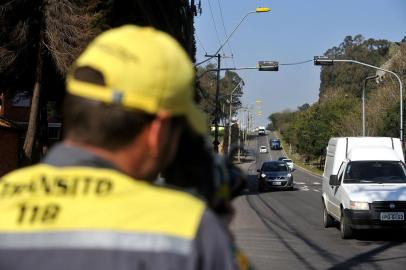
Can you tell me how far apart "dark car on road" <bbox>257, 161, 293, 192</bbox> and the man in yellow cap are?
104ft

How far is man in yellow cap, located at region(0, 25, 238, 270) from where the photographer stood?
4.31ft

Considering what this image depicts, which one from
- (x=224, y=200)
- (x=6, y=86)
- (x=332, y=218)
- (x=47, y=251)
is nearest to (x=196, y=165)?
(x=224, y=200)

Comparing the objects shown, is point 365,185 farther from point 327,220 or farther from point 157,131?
point 157,131

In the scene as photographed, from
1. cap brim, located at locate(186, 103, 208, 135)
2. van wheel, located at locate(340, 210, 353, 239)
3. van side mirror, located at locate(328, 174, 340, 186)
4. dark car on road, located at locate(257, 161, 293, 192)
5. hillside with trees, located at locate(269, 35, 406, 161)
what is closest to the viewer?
cap brim, located at locate(186, 103, 208, 135)

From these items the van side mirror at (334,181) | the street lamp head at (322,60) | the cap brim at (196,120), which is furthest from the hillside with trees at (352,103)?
the cap brim at (196,120)

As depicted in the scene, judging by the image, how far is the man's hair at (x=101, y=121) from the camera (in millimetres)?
1467

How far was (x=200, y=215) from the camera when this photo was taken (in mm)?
1348

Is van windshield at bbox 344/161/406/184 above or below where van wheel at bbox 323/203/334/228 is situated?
above

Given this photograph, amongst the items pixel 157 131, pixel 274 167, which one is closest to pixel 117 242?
pixel 157 131

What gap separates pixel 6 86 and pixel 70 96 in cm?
2214

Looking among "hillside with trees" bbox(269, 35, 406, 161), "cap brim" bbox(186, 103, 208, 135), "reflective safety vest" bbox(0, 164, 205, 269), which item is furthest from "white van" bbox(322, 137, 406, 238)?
"hillside with trees" bbox(269, 35, 406, 161)

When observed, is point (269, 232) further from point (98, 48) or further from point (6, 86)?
point (98, 48)

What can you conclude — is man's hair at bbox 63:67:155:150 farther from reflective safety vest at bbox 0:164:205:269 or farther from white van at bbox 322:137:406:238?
white van at bbox 322:137:406:238

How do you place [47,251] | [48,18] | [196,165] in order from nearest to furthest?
[47,251], [196,165], [48,18]
